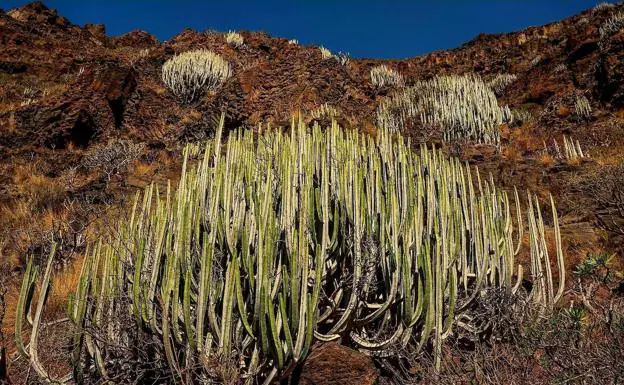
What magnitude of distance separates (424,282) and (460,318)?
0.45m

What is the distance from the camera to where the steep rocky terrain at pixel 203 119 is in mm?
5473

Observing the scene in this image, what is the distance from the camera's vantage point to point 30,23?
1923 centimetres

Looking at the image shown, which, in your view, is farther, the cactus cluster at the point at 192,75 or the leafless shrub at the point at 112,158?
the cactus cluster at the point at 192,75

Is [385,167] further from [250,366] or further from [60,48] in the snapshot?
[60,48]

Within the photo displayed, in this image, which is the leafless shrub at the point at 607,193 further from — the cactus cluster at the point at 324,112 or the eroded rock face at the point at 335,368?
the cactus cluster at the point at 324,112

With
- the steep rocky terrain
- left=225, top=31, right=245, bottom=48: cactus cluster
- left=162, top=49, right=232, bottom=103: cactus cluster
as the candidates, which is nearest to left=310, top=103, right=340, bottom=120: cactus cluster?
the steep rocky terrain

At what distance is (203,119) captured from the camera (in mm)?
9547

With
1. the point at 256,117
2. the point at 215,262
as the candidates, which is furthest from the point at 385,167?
the point at 256,117

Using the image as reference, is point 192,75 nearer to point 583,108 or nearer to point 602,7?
point 583,108

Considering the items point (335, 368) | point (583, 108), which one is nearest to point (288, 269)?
point (335, 368)

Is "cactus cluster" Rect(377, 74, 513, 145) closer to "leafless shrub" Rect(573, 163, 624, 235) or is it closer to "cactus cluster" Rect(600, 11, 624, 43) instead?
"cactus cluster" Rect(600, 11, 624, 43)

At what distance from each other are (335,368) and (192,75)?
12.2m

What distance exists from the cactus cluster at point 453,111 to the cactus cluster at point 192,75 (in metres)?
4.96

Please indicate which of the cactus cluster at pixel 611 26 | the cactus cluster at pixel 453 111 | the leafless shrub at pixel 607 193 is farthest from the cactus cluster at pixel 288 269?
the cactus cluster at pixel 611 26
